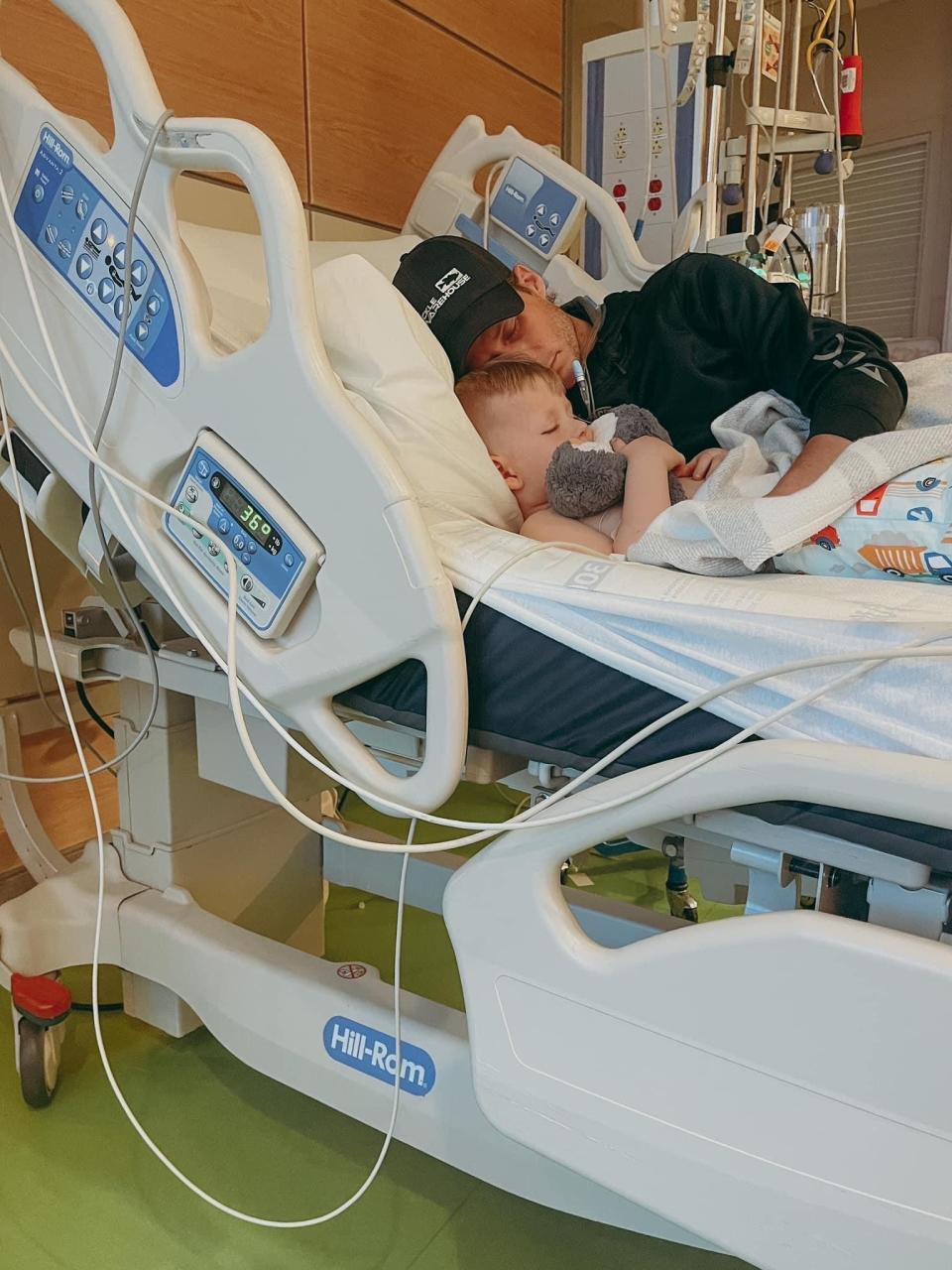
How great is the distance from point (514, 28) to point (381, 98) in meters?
0.75

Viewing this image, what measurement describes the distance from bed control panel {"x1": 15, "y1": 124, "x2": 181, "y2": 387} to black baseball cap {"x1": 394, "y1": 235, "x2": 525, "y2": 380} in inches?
18.5

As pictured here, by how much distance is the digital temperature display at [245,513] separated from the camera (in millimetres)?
883

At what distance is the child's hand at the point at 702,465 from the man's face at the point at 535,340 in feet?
0.98

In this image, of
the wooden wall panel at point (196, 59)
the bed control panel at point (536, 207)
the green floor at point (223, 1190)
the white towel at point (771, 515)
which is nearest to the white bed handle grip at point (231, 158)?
the white towel at point (771, 515)

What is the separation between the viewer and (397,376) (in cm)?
107

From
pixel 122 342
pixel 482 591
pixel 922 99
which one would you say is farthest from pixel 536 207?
pixel 922 99

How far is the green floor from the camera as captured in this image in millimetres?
1075

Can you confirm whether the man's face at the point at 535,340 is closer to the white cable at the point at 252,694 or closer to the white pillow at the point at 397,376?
the white pillow at the point at 397,376

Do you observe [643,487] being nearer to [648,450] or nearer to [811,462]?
[648,450]

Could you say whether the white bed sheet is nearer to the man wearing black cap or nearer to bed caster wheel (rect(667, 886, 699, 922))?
the man wearing black cap

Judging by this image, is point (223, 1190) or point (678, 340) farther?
point (678, 340)

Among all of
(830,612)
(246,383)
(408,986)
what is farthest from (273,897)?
(830,612)

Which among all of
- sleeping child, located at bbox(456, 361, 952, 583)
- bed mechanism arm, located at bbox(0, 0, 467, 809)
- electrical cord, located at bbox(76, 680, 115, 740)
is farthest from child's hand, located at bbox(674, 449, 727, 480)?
electrical cord, located at bbox(76, 680, 115, 740)

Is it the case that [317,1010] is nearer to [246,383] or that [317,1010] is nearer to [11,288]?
[246,383]
